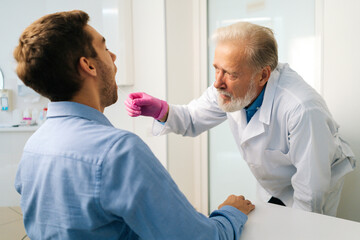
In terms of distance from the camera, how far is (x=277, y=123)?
1.28 metres

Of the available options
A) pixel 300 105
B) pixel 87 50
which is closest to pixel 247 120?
pixel 300 105

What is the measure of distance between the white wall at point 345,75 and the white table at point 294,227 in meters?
0.78

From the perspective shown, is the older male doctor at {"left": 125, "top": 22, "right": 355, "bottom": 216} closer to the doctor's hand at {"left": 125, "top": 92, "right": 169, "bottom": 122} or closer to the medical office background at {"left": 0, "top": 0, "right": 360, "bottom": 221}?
the doctor's hand at {"left": 125, "top": 92, "right": 169, "bottom": 122}

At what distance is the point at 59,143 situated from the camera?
26.3 inches

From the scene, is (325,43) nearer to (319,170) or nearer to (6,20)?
(319,170)

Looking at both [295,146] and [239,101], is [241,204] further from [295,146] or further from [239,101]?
[239,101]

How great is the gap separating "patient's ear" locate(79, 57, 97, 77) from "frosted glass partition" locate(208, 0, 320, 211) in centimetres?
74

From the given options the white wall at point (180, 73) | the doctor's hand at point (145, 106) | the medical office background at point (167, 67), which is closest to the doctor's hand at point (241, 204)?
the doctor's hand at point (145, 106)

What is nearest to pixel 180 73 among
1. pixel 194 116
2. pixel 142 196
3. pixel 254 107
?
pixel 194 116

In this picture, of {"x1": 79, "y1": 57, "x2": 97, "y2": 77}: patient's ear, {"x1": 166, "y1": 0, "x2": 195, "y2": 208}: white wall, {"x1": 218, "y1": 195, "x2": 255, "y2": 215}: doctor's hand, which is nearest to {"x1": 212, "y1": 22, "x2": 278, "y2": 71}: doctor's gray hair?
{"x1": 218, "y1": 195, "x2": 255, "y2": 215}: doctor's hand

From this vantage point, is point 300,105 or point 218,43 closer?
point 300,105

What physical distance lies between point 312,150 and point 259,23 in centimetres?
115

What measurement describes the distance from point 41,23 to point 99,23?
2.03 metres

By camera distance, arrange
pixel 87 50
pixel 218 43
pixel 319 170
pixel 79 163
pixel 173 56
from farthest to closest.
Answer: pixel 173 56
pixel 218 43
pixel 319 170
pixel 87 50
pixel 79 163
